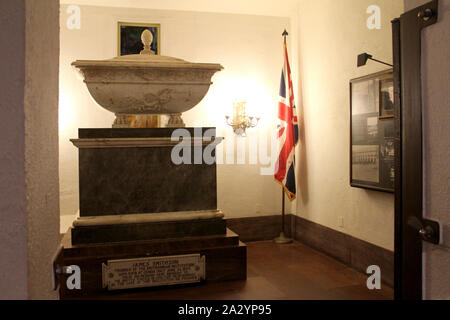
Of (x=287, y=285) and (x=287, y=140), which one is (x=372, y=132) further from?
(x=287, y=285)

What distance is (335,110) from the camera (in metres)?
4.41

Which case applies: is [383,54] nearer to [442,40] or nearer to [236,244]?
[236,244]

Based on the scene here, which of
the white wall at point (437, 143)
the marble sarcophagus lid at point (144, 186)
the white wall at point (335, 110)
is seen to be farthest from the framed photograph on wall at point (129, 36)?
the white wall at point (437, 143)

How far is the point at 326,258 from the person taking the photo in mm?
4445

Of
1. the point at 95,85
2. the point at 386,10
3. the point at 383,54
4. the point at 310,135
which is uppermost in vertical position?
the point at 386,10

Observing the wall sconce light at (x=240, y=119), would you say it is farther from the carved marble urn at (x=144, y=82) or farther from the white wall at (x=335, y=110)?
the carved marble urn at (x=144, y=82)

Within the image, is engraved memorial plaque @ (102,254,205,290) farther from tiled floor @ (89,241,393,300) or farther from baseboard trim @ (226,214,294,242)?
baseboard trim @ (226,214,294,242)

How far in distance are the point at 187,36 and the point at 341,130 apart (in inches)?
90.0

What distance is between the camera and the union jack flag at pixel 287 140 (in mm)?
4988

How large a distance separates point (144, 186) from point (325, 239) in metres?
2.27

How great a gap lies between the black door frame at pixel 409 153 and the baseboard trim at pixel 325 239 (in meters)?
1.99

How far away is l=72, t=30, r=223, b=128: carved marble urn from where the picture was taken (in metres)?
3.28

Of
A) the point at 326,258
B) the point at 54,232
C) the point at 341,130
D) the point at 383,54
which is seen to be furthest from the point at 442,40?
the point at 326,258

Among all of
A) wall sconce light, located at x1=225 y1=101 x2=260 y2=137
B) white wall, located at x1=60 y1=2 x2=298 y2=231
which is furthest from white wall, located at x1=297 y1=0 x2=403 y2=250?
wall sconce light, located at x1=225 y1=101 x2=260 y2=137
